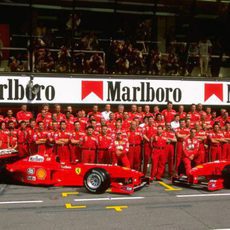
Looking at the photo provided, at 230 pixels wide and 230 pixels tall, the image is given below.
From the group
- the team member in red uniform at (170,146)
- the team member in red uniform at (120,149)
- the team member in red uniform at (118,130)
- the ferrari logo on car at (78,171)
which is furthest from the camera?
the team member in red uniform at (170,146)

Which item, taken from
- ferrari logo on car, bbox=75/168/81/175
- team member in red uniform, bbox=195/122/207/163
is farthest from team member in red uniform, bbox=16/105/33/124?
team member in red uniform, bbox=195/122/207/163

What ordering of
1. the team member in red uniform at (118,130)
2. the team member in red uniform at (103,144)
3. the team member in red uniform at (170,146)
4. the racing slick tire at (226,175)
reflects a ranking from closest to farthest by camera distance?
1. the racing slick tire at (226,175)
2. the team member in red uniform at (118,130)
3. the team member in red uniform at (103,144)
4. the team member in red uniform at (170,146)

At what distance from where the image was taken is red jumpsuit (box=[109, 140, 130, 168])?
11.8 m

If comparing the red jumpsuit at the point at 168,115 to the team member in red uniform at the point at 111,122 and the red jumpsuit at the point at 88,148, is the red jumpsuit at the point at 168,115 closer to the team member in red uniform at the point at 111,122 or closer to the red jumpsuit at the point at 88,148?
the team member in red uniform at the point at 111,122

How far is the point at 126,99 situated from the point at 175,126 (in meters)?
3.58

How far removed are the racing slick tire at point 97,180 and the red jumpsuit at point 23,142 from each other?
303cm

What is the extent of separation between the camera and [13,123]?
1334 centimetres

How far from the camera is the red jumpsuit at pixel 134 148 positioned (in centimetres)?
1280

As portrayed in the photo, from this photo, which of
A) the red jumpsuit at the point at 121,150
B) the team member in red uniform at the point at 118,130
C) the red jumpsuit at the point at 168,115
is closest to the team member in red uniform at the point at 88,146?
the team member in red uniform at the point at 118,130

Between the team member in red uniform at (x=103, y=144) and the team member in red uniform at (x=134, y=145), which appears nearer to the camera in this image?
the team member in red uniform at (x=103, y=144)

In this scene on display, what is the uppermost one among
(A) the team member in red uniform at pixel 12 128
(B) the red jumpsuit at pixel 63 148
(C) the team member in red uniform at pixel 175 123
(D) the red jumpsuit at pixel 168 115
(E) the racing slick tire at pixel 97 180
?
(D) the red jumpsuit at pixel 168 115

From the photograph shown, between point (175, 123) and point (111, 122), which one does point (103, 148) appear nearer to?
point (111, 122)

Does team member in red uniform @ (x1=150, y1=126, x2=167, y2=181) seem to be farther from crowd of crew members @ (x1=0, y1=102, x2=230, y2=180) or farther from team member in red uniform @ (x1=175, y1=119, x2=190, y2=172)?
team member in red uniform @ (x1=175, y1=119, x2=190, y2=172)

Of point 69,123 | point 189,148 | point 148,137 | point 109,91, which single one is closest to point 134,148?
point 148,137
